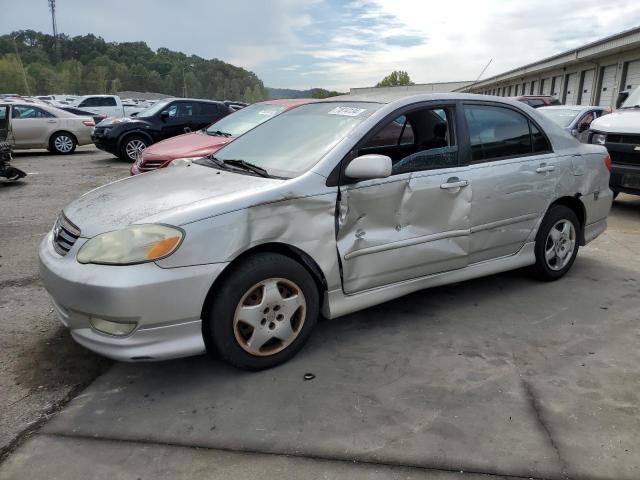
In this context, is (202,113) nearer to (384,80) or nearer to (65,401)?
(65,401)

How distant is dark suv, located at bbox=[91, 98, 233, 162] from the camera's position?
489 inches

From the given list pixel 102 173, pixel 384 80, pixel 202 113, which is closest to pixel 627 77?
pixel 202 113

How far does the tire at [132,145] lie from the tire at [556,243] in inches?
410

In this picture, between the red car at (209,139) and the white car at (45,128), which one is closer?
the red car at (209,139)

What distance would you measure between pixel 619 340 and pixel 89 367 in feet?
11.2

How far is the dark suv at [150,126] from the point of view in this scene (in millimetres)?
12422

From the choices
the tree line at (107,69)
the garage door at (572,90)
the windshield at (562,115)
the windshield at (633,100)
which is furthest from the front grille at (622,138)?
the tree line at (107,69)

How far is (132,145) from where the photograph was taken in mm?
12617

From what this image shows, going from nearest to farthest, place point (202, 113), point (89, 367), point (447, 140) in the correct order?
point (89, 367) < point (447, 140) < point (202, 113)

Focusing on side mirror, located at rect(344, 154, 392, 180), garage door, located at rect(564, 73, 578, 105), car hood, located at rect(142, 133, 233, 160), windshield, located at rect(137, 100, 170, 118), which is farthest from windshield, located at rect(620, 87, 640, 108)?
garage door, located at rect(564, 73, 578, 105)

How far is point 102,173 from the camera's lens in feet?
36.5

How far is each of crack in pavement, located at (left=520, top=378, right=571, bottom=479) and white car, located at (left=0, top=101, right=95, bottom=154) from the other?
14.3 metres

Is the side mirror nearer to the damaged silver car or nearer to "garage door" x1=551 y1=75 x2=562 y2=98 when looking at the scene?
the damaged silver car

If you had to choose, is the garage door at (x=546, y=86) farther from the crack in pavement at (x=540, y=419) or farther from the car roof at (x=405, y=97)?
the crack in pavement at (x=540, y=419)
